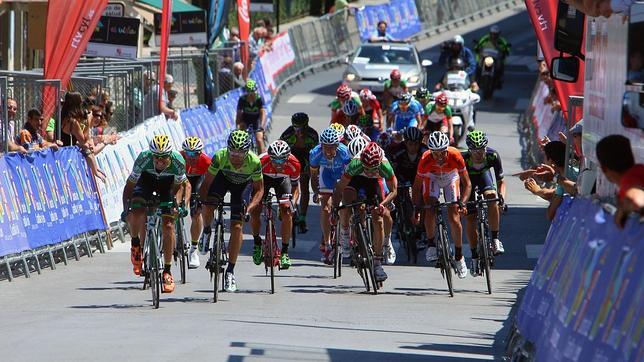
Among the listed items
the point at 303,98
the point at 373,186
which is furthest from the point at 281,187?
the point at 303,98

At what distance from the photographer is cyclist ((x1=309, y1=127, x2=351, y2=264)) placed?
60.3 ft

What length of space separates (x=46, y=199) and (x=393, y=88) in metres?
12.3

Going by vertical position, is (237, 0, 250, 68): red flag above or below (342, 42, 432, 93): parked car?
above

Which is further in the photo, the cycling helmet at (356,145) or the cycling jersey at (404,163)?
the cycling jersey at (404,163)

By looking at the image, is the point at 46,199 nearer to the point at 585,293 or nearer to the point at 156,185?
the point at 156,185

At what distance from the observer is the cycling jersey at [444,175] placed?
17.3 metres

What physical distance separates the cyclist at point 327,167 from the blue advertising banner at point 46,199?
303 cm

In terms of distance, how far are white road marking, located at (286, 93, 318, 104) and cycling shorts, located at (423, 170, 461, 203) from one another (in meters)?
23.3

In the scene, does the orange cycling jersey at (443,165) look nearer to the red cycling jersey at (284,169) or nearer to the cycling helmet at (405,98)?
the red cycling jersey at (284,169)

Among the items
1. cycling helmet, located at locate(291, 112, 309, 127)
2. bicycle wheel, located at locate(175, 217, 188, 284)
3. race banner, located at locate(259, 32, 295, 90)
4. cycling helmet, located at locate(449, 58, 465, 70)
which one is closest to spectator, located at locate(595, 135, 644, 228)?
bicycle wheel, located at locate(175, 217, 188, 284)

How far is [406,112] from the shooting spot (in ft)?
80.7

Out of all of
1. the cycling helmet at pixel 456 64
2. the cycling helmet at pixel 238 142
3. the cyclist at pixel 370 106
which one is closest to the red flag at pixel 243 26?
the cycling helmet at pixel 456 64

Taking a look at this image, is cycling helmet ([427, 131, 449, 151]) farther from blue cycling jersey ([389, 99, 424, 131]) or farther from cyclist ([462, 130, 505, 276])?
blue cycling jersey ([389, 99, 424, 131])

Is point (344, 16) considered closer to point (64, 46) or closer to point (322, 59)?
point (322, 59)
